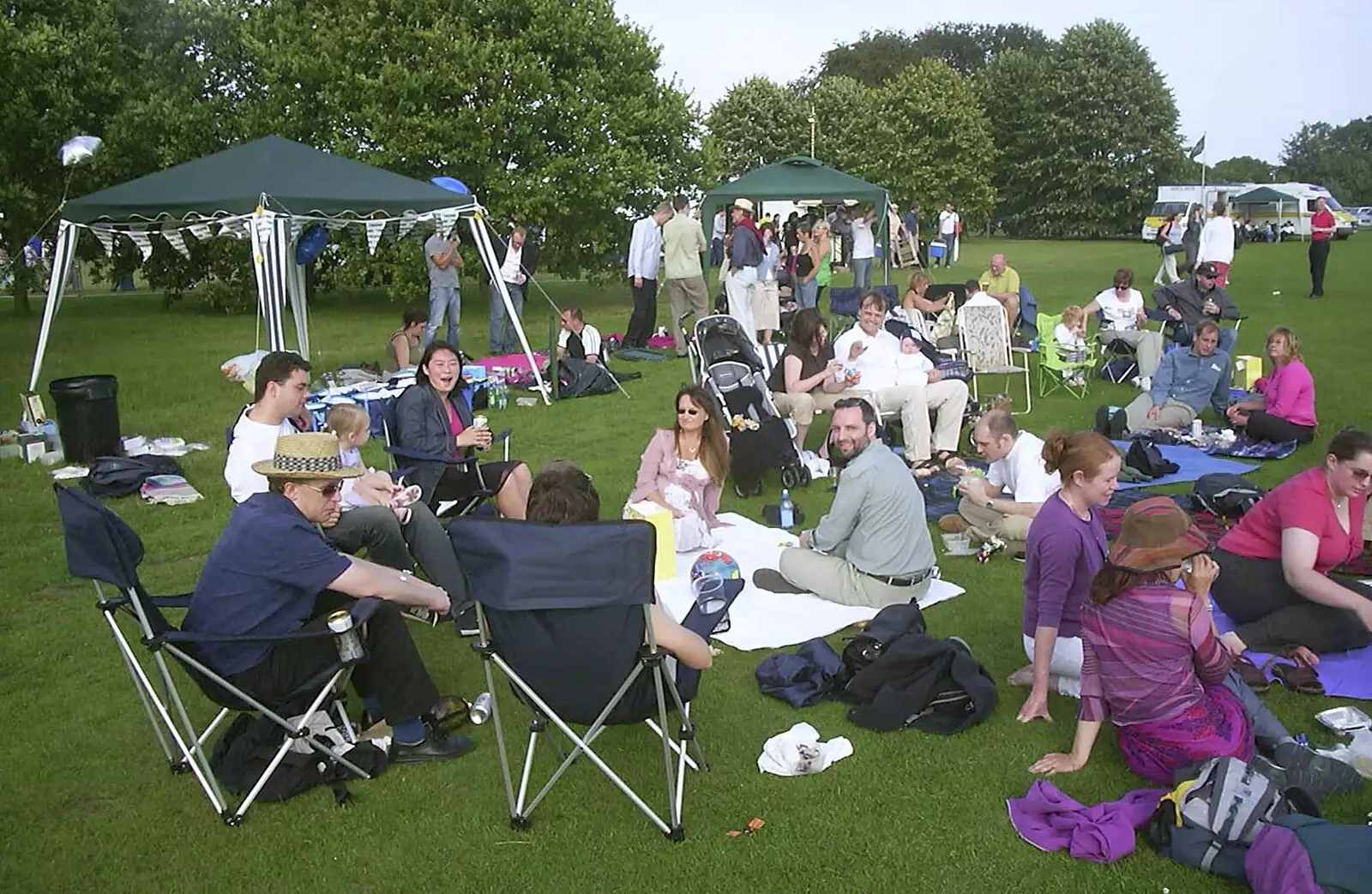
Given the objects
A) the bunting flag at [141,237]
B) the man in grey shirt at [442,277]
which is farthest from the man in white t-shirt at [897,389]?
the bunting flag at [141,237]

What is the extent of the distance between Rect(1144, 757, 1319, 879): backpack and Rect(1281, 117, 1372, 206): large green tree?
80219 millimetres

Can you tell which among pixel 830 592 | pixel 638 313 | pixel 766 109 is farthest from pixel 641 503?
pixel 766 109

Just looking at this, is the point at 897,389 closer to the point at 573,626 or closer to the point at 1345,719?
the point at 1345,719

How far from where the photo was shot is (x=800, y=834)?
3615mm

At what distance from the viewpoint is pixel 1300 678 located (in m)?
4.54

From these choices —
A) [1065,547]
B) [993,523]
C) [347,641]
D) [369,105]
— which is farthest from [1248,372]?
[369,105]

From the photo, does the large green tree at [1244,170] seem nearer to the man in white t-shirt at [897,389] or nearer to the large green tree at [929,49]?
the large green tree at [929,49]

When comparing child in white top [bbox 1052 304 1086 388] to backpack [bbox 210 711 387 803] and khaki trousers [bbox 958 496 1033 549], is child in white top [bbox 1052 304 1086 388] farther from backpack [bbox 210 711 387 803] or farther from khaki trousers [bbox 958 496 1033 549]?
backpack [bbox 210 711 387 803]

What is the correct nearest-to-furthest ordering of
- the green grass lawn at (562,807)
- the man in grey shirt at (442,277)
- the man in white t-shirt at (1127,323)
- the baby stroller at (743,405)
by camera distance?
the green grass lawn at (562,807) < the baby stroller at (743,405) < the man in white t-shirt at (1127,323) < the man in grey shirt at (442,277)

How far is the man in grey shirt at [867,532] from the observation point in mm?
5316

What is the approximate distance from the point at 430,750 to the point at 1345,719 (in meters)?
3.58

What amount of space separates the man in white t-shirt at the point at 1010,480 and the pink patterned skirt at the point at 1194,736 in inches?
90.4

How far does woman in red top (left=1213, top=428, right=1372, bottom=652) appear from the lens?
4492mm

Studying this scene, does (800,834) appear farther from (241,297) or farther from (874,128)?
(874,128)
